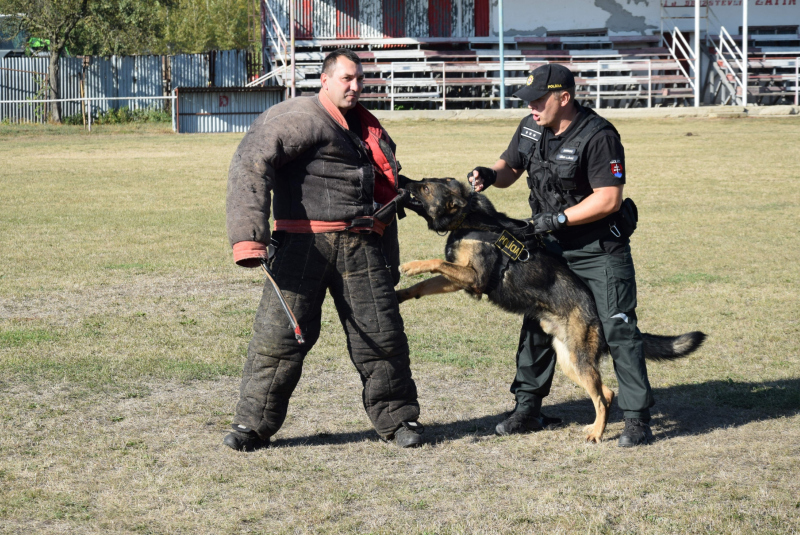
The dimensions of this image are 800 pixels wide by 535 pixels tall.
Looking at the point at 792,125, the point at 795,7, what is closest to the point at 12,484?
the point at 792,125

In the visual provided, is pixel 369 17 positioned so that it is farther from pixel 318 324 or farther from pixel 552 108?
pixel 318 324

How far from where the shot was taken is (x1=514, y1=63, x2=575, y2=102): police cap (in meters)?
4.33

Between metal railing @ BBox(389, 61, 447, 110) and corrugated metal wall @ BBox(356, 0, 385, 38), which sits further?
corrugated metal wall @ BBox(356, 0, 385, 38)

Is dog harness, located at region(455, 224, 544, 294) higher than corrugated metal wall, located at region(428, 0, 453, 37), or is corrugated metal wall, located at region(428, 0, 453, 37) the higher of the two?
corrugated metal wall, located at region(428, 0, 453, 37)

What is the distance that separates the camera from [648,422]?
15.1ft

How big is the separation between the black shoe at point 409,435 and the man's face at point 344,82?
1.68 metres

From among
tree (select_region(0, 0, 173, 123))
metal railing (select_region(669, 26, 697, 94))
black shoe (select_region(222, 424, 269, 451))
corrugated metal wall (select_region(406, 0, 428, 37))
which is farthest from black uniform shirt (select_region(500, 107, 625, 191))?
corrugated metal wall (select_region(406, 0, 428, 37))

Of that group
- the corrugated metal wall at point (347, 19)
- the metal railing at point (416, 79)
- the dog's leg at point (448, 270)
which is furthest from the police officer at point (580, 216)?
the corrugated metal wall at point (347, 19)

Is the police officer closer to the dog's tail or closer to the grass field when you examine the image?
the dog's tail

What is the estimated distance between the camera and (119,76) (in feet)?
111

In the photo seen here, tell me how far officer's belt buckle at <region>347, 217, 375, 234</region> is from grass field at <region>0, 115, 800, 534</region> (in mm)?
1139

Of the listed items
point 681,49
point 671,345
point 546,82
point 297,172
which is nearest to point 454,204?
point 546,82

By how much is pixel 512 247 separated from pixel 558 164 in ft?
1.64

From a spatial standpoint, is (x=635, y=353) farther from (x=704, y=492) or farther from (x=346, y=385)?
(x=346, y=385)
